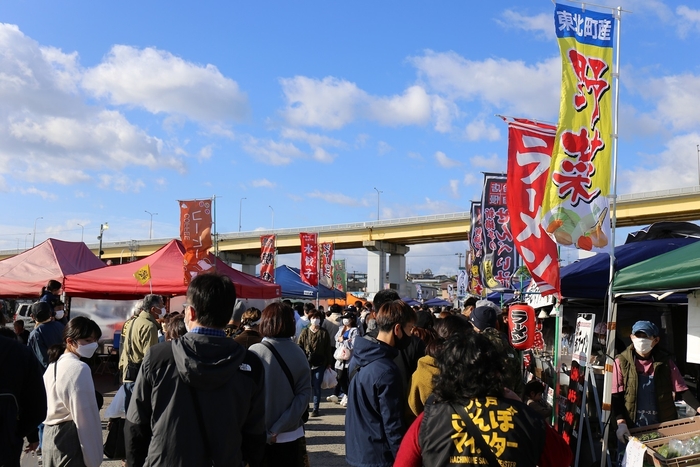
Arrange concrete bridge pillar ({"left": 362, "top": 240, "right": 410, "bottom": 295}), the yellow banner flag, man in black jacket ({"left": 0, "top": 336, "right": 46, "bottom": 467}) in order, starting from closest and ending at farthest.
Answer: man in black jacket ({"left": 0, "top": 336, "right": 46, "bottom": 467})
the yellow banner flag
concrete bridge pillar ({"left": 362, "top": 240, "right": 410, "bottom": 295})

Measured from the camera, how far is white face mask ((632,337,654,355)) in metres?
5.67

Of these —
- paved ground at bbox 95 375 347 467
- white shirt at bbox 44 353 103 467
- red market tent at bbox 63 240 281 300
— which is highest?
red market tent at bbox 63 240 281 300

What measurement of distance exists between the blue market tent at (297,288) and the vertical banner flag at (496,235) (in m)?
11.7

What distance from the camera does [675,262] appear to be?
5.36 m

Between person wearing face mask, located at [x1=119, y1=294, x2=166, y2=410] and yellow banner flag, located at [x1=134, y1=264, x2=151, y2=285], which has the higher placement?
yellow banner flag, located at [x1=134, y1=264, x2=151, y2=285]

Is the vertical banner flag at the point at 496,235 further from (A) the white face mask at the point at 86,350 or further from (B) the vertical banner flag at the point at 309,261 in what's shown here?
(A) the white face mask at the point at 86,350

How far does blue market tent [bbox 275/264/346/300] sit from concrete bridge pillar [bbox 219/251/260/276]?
35.6 metres

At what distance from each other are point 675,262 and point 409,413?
2.93m

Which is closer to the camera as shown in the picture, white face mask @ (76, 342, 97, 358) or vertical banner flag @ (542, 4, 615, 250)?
white face mask @ (76, 342, 97, 358)

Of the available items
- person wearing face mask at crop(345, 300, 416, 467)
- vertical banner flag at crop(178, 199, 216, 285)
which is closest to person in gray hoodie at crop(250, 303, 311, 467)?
person wearing face mask at crop(345, 300, 416, 467)

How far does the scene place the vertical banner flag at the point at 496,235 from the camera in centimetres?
1416

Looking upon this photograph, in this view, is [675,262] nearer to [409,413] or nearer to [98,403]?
[409,413]

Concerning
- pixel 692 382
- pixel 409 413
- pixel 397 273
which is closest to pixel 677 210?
pixel 397 273

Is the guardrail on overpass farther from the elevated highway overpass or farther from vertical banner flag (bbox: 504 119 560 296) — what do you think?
vertical banner flag (bbox: 504 119 560 296)
